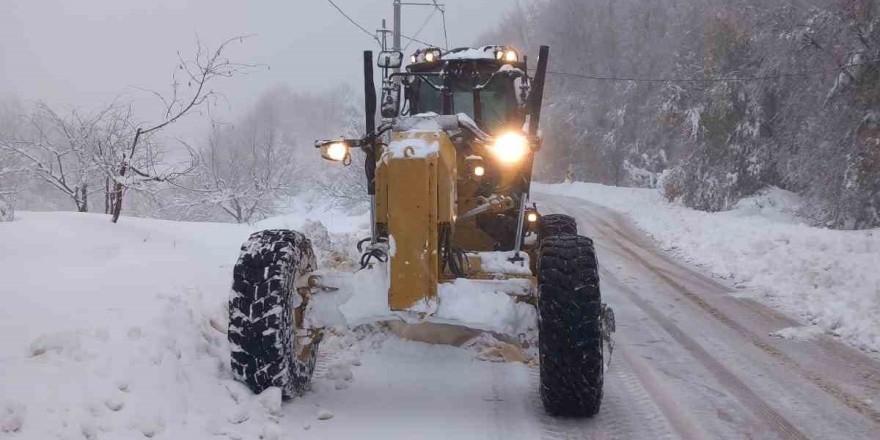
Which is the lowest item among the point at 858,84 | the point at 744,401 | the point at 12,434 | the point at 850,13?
the point at 744,401

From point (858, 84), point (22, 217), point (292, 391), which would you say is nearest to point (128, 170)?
point (22, 217)

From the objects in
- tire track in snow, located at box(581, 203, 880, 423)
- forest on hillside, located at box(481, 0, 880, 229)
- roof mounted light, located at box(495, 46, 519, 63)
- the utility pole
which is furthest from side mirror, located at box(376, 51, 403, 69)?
forest on hillside, located at box(481, 0, 880, 229)

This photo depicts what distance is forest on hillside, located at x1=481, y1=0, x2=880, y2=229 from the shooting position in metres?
17.3

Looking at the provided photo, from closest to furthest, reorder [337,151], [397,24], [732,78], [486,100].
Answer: [337,151]
[486,100]
[397,24]
[732,78]

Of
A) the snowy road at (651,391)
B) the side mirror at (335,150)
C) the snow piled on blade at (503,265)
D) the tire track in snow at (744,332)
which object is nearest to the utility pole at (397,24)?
the tire track in snow at (744,332)

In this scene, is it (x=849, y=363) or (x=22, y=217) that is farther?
(x=22, y=217)

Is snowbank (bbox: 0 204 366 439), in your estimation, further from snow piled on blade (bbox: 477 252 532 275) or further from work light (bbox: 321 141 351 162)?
snow piled on blade (bbox: 477 252 532 275)

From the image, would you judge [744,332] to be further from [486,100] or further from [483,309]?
[483,309]

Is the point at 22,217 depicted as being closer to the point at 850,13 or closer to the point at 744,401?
the point at 744,401

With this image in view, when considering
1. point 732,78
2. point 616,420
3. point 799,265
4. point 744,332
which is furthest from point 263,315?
point 732,78

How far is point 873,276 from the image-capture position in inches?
298

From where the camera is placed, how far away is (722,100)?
25.9 m

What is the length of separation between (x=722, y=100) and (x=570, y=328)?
2484 centimetres

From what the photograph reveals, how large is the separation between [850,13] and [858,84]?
72.8 inches
